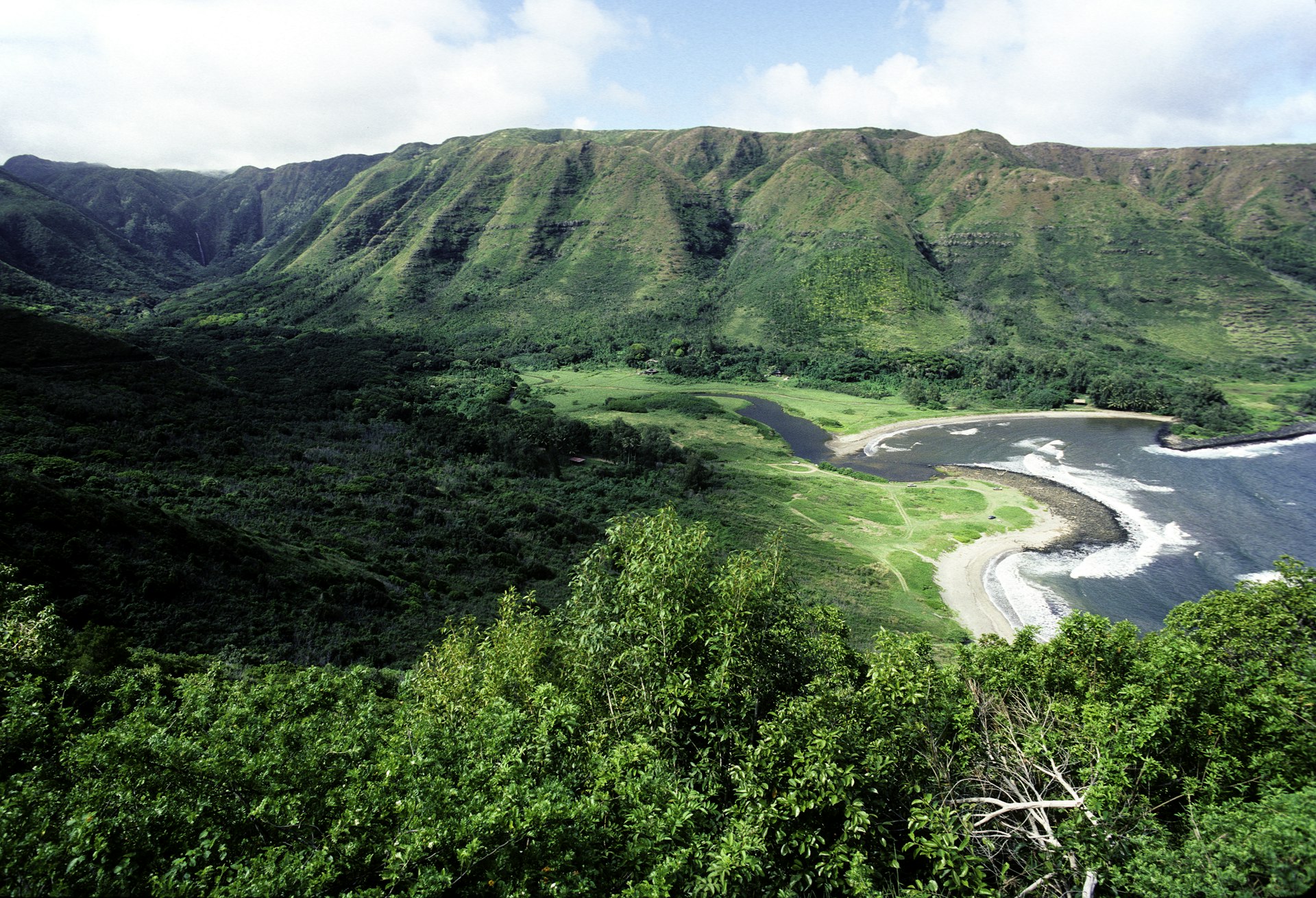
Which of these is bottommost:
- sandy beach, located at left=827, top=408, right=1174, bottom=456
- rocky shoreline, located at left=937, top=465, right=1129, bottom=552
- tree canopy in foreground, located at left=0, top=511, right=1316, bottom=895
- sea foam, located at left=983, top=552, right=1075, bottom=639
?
sea foam, located at left=983, top=552, right=1075, bottom=639

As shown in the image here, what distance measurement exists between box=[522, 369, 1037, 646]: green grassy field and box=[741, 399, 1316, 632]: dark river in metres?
7.51

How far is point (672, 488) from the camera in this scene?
3191 inches

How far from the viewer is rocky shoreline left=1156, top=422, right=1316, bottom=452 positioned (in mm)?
97938

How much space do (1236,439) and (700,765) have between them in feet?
436

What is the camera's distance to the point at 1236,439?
98.6 meters

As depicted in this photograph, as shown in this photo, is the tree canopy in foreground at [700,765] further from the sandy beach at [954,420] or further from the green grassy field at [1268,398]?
the green grassy field at [1268,398]

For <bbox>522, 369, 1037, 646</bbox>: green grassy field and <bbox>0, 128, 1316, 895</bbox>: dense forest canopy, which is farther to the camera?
<bbox>522, 369, 1037, 646</bbox>: green grassy field

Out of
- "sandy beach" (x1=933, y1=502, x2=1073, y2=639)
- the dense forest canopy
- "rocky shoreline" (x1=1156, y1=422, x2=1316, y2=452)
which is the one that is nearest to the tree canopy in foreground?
the dense forest canopy

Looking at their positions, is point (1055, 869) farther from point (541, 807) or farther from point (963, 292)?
point (963, 292)

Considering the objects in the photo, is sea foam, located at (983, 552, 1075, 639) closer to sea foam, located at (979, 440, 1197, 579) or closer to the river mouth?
sea foam, located at (979, 440, 1197, 579)

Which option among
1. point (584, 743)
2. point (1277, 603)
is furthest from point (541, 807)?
point (1277, 603)

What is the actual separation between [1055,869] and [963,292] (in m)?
210

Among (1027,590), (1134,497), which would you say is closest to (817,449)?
(1134,497)

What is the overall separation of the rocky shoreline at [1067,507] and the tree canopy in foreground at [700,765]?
189ft
